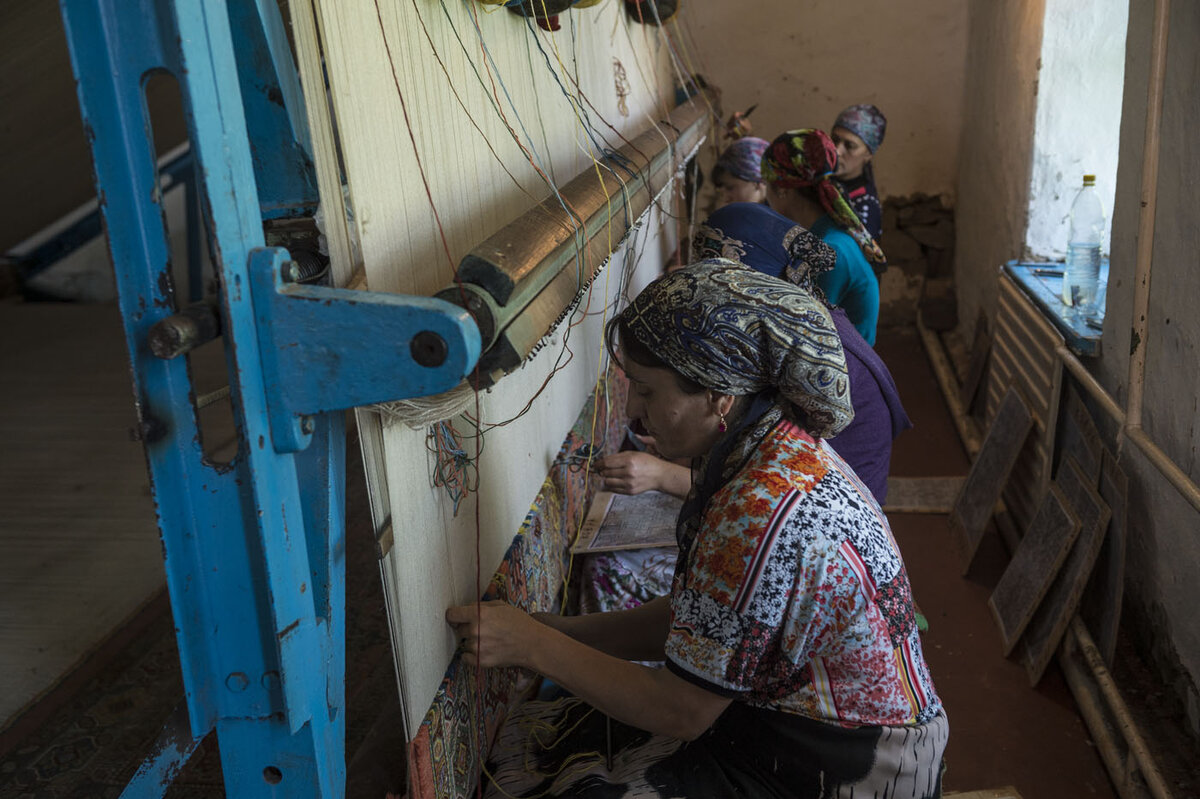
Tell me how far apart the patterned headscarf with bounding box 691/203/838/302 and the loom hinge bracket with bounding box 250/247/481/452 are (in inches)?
70.4

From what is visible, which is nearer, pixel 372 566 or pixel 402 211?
pixel 402 211

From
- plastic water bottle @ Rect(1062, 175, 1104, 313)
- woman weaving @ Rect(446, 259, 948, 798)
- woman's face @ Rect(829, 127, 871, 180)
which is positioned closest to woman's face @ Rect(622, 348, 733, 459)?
woman weaving @ Rect(446, 259, 948, 798)

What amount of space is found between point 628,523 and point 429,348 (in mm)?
1632

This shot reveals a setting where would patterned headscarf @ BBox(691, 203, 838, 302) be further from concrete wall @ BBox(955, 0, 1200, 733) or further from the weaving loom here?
concrete wall @ BBox(955, 0, 1200, 733)

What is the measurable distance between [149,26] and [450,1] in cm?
67

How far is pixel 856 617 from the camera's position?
1334 millimetres

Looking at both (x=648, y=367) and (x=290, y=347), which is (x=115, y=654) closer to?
(x=648, y=367)

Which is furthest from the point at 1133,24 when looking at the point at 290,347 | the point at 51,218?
the point at 51,218

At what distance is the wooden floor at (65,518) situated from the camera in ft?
8.82

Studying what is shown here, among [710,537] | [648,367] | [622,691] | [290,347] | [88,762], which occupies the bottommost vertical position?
[88,762]

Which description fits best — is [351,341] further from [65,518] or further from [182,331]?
[65,518]

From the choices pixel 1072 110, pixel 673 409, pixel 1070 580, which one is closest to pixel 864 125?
pixel 1072 110

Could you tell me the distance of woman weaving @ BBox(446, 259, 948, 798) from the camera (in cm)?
132

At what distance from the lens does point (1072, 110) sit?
392cm
